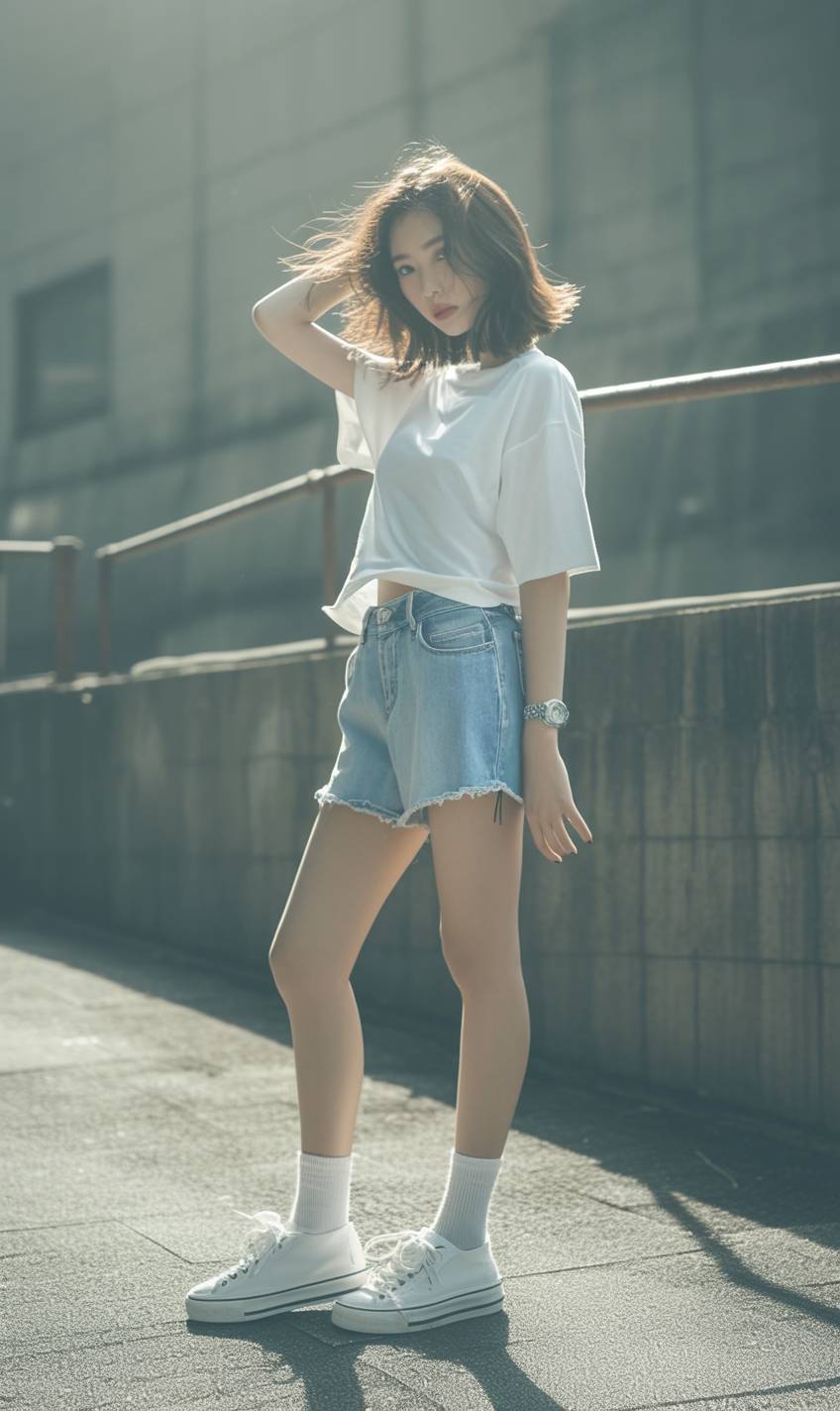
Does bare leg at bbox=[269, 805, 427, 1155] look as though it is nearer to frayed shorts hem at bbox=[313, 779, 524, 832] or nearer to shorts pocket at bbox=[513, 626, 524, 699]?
frayed shorts hem at bbox=[313, 779, 524, 832]

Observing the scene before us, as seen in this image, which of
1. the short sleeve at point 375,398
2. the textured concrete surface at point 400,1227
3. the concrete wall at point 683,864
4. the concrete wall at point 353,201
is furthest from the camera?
the concrete wall at point 353,201

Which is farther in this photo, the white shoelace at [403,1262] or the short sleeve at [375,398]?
the short sleeve at [375,398]

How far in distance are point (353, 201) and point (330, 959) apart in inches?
460

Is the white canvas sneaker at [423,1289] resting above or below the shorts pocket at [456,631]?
below

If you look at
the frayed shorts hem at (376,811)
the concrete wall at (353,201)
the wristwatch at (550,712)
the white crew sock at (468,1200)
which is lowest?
Answer: the white crew sock at (468,1200)

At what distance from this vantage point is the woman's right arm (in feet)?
9.86

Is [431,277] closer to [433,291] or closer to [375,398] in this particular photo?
[433,291]

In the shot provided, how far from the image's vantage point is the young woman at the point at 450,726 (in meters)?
2.67

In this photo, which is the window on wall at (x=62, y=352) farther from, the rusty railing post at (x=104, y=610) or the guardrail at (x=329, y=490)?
the rusty railing post at (x=104, y=610)

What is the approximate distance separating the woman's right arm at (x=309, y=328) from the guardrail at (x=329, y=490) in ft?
4.86

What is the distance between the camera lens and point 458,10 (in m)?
12.4

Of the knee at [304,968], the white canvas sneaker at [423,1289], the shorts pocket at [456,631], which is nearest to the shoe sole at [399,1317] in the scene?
the white canvas sneaker at [423,1289]

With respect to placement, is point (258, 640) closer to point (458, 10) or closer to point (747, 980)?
point (458, 10)

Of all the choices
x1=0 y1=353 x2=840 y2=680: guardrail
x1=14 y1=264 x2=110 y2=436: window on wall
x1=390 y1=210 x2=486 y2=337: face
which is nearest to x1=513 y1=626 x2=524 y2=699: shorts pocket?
x1=390 y1=210 x2=486 y2=337: face
